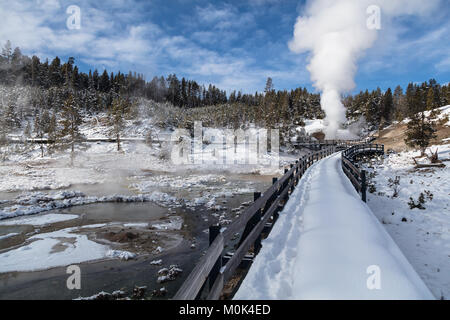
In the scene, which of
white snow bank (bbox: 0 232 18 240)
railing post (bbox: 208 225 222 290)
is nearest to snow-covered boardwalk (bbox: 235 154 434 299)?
railing post (bbox: 208 225 222 290)

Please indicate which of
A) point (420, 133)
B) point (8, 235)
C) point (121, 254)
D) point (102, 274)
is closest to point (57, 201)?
point (8, 235)

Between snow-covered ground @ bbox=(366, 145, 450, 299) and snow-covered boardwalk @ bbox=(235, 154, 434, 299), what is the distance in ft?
3.78

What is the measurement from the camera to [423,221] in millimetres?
8508

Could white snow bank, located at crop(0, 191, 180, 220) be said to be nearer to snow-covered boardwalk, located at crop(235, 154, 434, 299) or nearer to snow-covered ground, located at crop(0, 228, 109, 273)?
snow-covered ground, located at crop(0, 228, 109, 273)

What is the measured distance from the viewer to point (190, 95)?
413ft

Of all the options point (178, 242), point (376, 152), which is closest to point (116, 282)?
point (178, 242)

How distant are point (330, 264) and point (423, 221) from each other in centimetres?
680

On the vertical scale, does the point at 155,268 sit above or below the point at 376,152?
below

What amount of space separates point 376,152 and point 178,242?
32.1 metres

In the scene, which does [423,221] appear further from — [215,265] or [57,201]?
[57,201]

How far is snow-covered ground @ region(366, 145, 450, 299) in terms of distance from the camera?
541 cm

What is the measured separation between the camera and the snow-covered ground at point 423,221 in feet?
17.7

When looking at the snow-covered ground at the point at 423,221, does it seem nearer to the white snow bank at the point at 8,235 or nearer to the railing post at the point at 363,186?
the railing post at the point at 363,186

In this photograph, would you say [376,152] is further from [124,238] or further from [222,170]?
[124,238]
